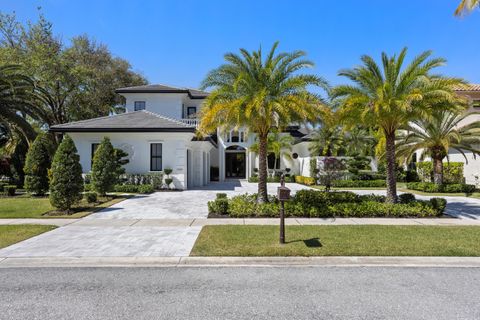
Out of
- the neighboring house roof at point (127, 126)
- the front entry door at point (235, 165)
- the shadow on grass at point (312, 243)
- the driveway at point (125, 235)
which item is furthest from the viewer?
the front entry door at point (235, 165)

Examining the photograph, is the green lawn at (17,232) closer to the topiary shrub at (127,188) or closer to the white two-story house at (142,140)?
the topiary shrub at (127,188)

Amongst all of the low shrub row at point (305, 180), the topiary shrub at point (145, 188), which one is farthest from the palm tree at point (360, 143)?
the topiary shrub at point (145, 188)

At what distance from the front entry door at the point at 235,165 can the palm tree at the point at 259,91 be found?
22566 millimetres

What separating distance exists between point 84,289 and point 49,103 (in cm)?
3169

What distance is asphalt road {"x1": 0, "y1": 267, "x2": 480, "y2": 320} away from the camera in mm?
4121

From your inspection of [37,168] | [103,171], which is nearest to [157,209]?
[103,171]

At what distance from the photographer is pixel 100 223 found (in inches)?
399

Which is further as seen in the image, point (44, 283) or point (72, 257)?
point (72, 257)

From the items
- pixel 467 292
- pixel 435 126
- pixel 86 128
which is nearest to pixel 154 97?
pixel 86 128

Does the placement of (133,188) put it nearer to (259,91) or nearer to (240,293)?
(259,91)

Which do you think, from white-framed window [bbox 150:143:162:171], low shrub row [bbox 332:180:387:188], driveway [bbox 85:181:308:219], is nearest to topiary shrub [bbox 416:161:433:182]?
low shrub row [bbox 332:180:387:188]

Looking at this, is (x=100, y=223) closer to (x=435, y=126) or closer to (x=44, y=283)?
(x=44, y=283)

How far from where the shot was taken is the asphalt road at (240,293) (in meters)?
4.12

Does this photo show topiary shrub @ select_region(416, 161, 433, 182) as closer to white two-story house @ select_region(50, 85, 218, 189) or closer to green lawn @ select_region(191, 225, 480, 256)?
green lawn @ select_region(191, 225, 480, 256)
